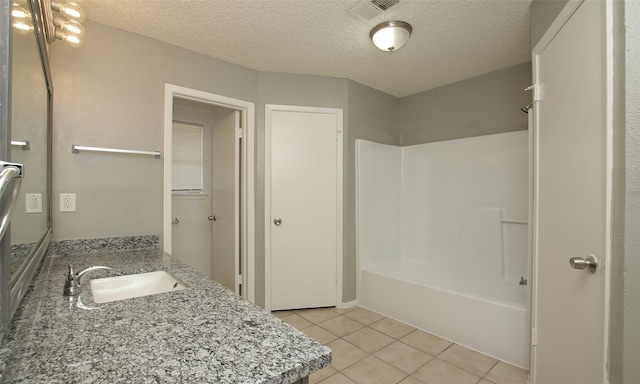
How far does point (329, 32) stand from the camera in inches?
85.0

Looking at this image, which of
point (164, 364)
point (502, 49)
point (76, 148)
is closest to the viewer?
point (164, 364)

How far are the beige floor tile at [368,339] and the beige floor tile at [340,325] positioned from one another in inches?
2.4

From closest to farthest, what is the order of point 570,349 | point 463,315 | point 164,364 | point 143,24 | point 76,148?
point 164,364 → point 570,349 → point 76,148 → point 143,24 → point 463,315

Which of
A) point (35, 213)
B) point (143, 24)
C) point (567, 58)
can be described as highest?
point (143, 24)

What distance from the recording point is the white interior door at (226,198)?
2832 mm

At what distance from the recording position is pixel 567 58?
1.35m

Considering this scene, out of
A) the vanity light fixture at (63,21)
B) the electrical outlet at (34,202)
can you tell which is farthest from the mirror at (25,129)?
the vanity light fixture at (63,21)

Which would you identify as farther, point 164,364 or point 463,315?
point 463,315

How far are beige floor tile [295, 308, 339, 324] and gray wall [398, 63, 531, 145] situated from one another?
222 centimetres

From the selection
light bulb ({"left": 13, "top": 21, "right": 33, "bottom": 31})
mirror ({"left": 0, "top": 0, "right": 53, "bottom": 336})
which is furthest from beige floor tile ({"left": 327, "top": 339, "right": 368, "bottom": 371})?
light bulb ({"left": 13, "top": 21, "right": 33, "bottom": 31})

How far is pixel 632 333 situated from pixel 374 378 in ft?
4.46

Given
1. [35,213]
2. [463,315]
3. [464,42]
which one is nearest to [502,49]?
[464,42]

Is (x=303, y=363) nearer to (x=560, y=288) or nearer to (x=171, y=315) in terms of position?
(x=171, y=315)

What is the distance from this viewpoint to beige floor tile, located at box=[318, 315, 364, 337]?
2.48m
